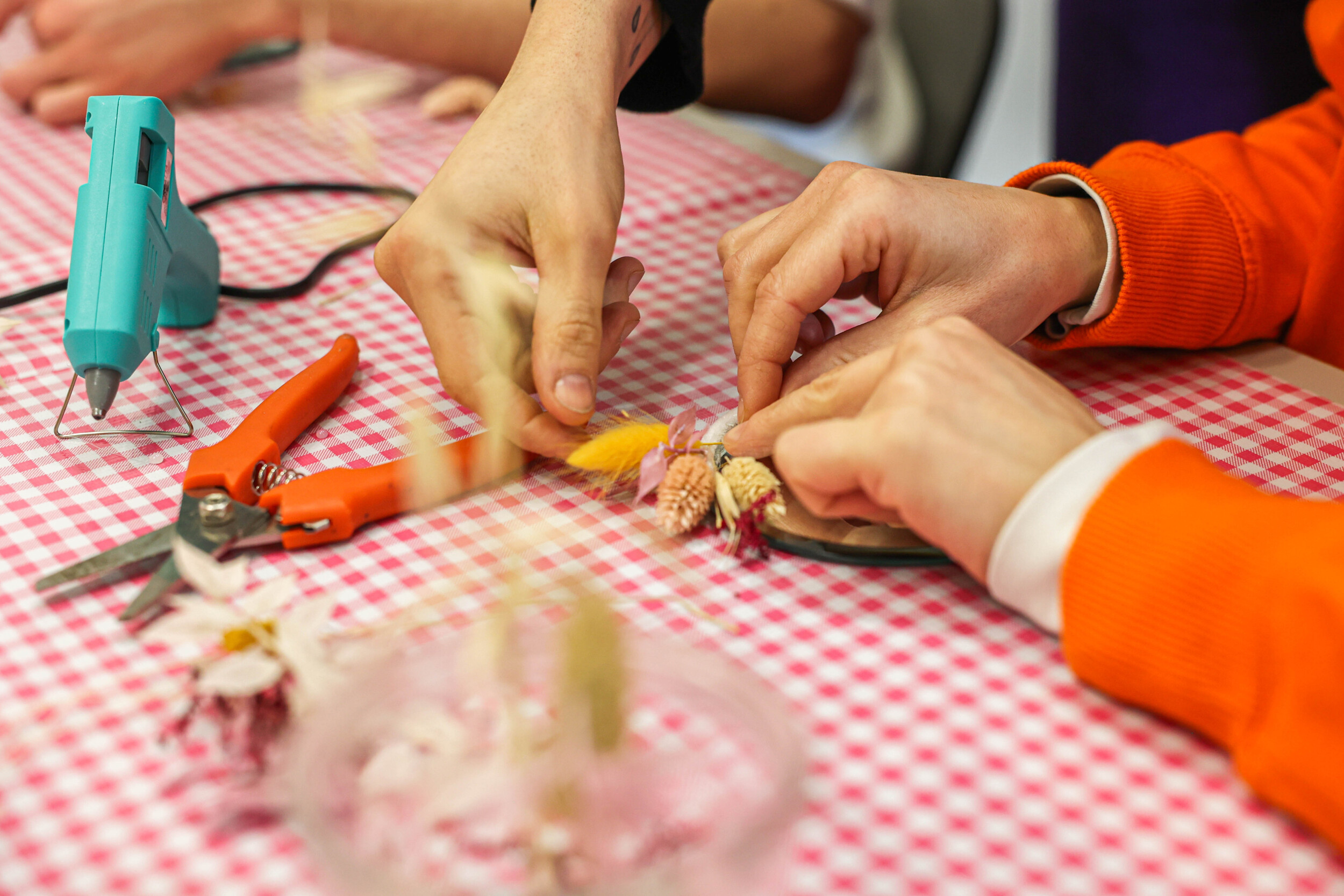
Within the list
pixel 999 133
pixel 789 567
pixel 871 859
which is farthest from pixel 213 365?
pixel 999 133

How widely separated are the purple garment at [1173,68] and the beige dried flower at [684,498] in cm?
120

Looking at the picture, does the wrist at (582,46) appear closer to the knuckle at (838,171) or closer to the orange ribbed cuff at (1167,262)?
the knuckle at (838,171)

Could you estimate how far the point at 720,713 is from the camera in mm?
540

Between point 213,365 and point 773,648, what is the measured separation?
0.56 m

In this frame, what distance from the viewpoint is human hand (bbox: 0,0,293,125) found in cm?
141

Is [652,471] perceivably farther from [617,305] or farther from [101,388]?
[101,388]

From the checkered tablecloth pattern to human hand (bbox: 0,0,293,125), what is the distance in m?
0.40

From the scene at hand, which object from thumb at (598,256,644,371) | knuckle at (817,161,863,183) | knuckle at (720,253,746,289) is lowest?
thumb at (598,256,644,371)

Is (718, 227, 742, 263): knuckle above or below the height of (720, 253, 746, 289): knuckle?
above

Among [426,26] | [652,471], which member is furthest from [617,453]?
[426,26]

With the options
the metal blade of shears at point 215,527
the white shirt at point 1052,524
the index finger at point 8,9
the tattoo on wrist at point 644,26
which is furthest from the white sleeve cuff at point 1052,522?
the index finger at point 8,9

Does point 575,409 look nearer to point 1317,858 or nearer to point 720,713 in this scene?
point 720,713

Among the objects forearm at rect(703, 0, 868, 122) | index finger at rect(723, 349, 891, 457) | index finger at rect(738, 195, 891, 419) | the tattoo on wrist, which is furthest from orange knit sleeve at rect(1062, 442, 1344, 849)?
forearm at rect(703, 0, 868, 122)

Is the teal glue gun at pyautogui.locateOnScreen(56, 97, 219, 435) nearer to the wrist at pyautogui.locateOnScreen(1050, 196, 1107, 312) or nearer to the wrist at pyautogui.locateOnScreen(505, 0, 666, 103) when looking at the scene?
the wrist at pyautogui.locateOnScreen(505, 0, 666, 103)
